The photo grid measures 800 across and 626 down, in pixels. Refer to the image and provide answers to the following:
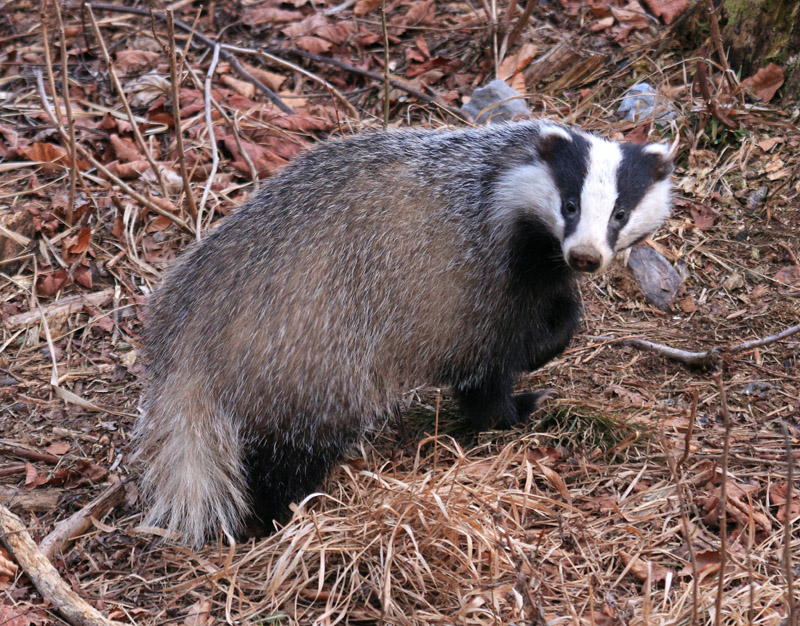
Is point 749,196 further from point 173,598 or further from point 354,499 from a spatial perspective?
point 173,598

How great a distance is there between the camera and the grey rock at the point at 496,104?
6.25m

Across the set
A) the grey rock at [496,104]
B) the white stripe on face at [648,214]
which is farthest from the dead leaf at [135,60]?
the white stripe on face at [648,214]

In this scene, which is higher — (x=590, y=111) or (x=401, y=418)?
(x=590, y=111)

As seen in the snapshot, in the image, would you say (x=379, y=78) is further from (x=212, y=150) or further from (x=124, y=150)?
(x=124, y=150)

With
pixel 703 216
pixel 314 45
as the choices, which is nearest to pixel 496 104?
pixel 703 216

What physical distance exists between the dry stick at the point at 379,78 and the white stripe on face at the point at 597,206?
7.97ft

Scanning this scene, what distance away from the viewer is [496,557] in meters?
3.49

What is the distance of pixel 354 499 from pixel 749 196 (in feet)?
11.2

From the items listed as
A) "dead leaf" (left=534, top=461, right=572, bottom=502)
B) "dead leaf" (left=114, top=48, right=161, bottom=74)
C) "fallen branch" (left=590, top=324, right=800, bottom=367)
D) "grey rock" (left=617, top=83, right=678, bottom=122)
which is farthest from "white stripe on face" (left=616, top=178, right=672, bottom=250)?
"dead leaf" (left=114, top=48, right=161, bottom=74)

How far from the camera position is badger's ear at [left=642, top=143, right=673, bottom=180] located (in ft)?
13.9

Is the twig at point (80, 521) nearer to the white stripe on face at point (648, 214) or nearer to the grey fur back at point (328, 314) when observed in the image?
the grey fur back at point (328, 314)

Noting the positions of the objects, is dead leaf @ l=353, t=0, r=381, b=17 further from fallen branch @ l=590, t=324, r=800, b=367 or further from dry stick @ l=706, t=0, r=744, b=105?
fallen branch @ l=590, t=324, r=800, b=367

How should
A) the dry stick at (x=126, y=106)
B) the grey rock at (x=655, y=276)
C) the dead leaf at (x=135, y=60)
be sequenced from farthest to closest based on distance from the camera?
the dead leaf at (x=135, y=60) → the grey rock at (x=655, y=276) → the dry stick at (x=126, y=106)

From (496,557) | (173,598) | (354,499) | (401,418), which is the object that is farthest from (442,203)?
(173,598)
